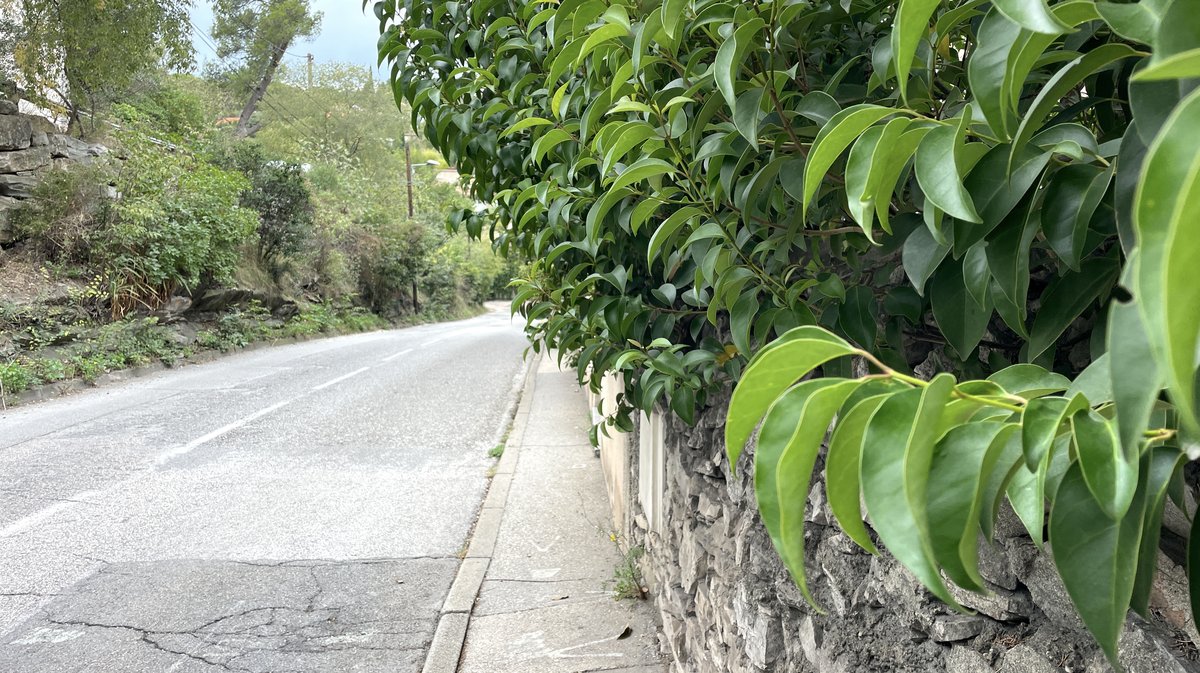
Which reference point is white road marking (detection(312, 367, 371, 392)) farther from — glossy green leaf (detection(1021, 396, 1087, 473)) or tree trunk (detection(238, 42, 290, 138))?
tree trunk (detection(238, 42, 290, 138))

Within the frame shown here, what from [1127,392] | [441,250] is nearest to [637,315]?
[1127,392]

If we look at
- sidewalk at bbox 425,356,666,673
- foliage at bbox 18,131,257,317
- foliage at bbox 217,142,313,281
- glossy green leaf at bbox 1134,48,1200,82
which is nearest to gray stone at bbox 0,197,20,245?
foliage at bbox 18,131,257,317

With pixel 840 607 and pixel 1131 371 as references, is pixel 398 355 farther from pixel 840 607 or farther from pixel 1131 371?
pixel 1131 371

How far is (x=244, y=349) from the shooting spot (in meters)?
17.0

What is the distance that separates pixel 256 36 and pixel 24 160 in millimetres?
15816

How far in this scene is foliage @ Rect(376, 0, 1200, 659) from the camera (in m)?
0.49

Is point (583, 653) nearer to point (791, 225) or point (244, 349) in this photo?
point (791, 225)

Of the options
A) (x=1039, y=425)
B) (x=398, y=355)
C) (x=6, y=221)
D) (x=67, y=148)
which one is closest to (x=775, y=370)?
(x=1039, y=425)

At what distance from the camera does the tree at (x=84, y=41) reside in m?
14.3

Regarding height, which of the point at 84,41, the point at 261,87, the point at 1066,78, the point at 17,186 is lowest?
the point at 1066,78

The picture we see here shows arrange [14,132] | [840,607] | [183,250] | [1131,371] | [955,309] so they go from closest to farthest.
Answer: [1131,371], [955,309], [840,607], [14,132], [183,250]

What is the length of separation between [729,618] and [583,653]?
1.33 meters

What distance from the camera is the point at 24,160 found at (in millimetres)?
14250

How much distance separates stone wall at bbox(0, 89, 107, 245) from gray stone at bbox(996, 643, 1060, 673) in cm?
1597
